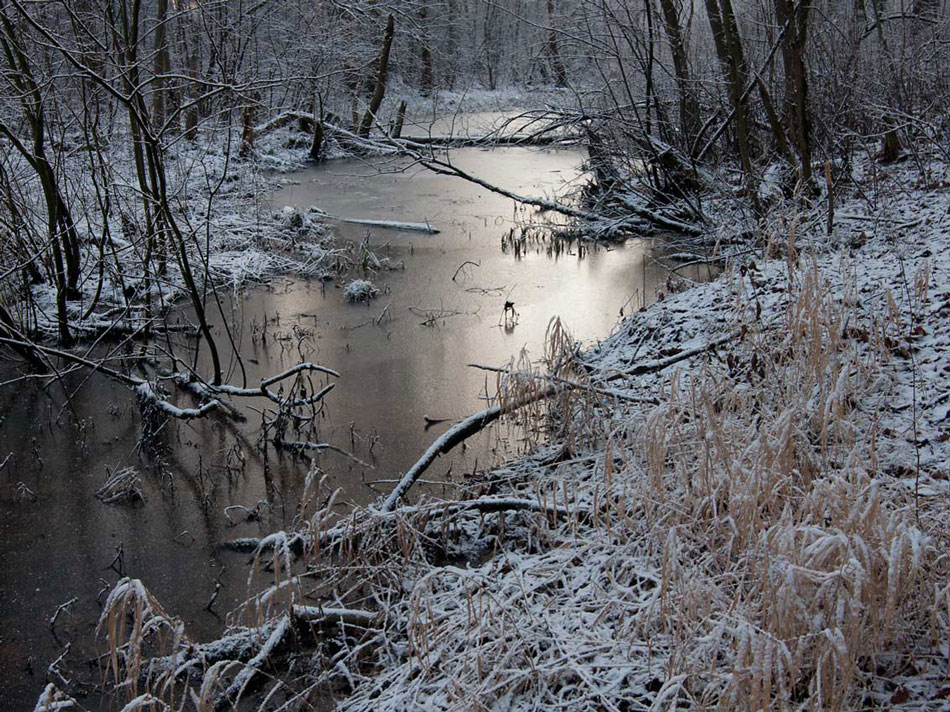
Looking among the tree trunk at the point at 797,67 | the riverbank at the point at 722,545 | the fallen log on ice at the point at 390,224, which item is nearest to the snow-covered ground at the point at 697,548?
the riverbank at the point at 722,545

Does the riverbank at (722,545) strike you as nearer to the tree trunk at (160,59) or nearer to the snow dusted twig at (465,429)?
the snow dusted twig at (465,429)

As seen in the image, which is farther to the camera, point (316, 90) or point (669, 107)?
point (316, 90)

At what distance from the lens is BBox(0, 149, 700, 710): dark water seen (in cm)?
364

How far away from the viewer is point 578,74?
1029 cm

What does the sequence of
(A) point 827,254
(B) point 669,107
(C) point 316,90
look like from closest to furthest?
(A) point 827,254
(B) point 669,107
(C) point 316,90

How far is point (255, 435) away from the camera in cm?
503

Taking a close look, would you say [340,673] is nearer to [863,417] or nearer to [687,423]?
[687,423]

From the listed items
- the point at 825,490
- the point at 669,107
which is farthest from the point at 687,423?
the point at 669,107

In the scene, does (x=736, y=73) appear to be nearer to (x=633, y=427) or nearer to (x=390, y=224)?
(x=390, y=224)

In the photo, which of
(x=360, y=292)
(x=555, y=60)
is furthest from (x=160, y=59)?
(x=555, y=60)

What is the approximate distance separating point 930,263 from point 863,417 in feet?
5.57

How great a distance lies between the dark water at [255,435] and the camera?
3.64 metres

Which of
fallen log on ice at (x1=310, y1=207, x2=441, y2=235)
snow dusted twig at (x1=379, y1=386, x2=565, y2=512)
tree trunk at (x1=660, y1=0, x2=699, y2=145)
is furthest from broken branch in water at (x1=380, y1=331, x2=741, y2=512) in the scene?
fallen log on ice at (x1=310, y1=207, x2=441, y2=235)

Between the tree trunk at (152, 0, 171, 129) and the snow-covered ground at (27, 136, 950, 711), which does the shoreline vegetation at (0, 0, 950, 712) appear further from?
the tree trunk at (152, 0, 171, 129)
